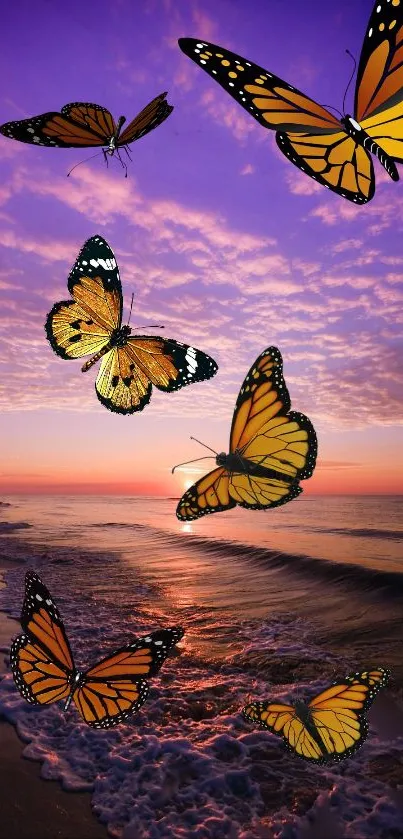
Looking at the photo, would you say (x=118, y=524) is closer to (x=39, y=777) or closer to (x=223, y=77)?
(x=39, y=777)

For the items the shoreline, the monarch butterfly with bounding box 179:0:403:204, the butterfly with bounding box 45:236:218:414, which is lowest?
the shoreline

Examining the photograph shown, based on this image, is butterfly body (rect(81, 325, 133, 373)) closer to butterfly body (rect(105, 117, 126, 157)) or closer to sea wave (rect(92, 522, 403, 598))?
butterfly body (rect(105, 117, 126, 157))

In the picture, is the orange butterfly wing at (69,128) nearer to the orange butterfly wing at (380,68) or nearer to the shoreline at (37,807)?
the orange butterfly wing at (380,68)

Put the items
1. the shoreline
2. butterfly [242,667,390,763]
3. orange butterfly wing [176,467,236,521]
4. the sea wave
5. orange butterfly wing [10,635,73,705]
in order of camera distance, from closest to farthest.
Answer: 1. orange butterfly wing [176,467,236,521]
2. orange butterfly wing [10,635,73,705]
3. butterfly [242,667,390,763]
4. the shoreline
5. the sea wave

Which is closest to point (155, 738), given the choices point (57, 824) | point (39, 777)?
point (39, 777)

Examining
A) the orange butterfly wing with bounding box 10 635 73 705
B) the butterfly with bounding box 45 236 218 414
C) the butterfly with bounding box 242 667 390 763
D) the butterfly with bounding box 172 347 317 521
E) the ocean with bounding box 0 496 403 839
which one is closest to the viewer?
the butterfly with bounding box 172 347 317 521

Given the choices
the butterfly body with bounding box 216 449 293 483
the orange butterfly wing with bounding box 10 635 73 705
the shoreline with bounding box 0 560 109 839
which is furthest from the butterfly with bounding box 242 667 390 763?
the butterfly body with bounding box 216 449 293 483

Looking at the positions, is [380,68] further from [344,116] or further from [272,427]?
[272,427]

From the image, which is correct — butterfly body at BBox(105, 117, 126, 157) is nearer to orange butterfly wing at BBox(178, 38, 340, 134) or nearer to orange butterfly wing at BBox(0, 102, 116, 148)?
orange butterfly wing at BBox(0, 102, 116, 148)

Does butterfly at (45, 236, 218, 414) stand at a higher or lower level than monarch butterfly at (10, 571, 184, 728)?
higher

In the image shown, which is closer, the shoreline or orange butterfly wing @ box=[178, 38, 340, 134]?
→ orange butterfly wing @ box=[178, 38, 340, 134]
